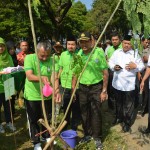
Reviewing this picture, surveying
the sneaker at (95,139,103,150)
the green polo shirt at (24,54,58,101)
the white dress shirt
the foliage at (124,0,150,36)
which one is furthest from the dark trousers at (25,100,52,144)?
the foliage at (124,0,150,36)

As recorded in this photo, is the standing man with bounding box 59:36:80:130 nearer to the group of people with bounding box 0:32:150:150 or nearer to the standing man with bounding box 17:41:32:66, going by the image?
the group of people with bounding box 0:32:150:150

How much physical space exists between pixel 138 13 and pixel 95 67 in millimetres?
2741

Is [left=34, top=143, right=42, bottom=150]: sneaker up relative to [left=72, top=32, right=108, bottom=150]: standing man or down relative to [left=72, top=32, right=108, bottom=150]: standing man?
down

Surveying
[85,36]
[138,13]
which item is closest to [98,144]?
[85,36]

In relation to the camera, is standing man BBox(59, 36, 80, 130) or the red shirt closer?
standing man BBox(59, 36, 80, 130)

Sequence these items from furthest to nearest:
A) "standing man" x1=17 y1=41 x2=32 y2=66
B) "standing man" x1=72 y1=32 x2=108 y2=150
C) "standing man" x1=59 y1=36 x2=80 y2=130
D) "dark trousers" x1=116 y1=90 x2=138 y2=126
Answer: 1. "standing man" x1=17 y1=41 x2=32 y2=66
2. "dark trousers" x1=116 y1=90 x2=138 y2=126
3. "standing man" x1=59 y1=36 x2=80 y2=130
4. "standing man" x1=72 y1=32 x2=108 y2=150

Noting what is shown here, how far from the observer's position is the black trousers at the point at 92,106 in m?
5.01

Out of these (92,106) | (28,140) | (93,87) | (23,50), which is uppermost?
(23,50)

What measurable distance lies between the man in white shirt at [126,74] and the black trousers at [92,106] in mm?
882

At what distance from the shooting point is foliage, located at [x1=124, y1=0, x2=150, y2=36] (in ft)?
6.86

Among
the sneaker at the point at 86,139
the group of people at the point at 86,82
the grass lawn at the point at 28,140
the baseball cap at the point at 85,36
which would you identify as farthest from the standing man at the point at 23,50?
the sneaker at the point at 86,139

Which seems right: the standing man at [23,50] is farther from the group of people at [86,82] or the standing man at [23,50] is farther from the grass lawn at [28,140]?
the grass lawn at [28,140]

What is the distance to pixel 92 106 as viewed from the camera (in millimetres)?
5145

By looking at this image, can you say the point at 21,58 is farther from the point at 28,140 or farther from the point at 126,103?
the point at 126,103
